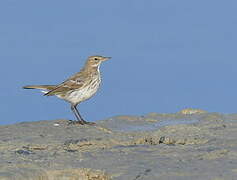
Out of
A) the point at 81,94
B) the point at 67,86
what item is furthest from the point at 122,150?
the point at 67,86

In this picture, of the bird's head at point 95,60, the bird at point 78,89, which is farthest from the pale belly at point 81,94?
the bird's head at point 95,60

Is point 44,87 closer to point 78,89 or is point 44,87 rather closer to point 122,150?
point 78,89

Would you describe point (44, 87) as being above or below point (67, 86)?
above

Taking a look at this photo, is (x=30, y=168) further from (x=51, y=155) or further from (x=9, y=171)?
(x=51, y=155)

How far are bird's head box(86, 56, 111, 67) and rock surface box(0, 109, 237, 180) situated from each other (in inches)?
46.2

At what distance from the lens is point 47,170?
851cm

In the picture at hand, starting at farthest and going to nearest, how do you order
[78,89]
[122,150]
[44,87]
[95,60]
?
1. [95,60]
2. [44,87]
3. [78,89]
4. [122,150]

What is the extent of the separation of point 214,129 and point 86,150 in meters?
3.04

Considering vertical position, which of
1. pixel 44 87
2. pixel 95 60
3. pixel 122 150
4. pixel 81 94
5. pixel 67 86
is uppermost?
pixel 95 60

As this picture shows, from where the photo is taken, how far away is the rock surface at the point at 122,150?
841 centimetres

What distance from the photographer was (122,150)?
393 inches

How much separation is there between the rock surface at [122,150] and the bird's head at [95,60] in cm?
117

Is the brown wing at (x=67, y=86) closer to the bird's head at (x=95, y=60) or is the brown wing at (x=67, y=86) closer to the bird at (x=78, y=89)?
the bird at (x=78, y=89)

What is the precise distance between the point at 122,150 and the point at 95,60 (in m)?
4.38
